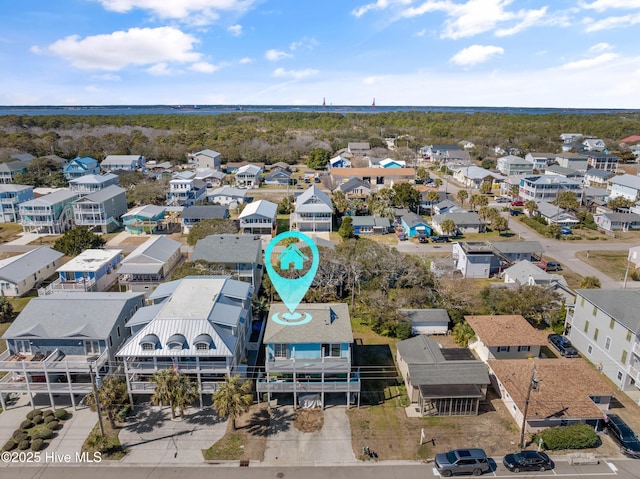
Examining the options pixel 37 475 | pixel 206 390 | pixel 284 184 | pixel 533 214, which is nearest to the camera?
pixel 37 475

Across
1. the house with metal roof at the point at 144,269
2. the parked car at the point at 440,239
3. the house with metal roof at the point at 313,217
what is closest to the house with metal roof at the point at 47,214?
the house with metal roof at the point at 144,269

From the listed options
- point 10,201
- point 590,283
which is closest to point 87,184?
point 10,201

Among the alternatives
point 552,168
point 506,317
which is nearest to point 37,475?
point 506,317

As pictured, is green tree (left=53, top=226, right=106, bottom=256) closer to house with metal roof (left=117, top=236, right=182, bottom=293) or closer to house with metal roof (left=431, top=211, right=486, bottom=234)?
house with metal roof (left=117, top=236, right=182, bottom=293)

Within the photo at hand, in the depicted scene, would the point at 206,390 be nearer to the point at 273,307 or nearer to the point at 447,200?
the point at 273,307

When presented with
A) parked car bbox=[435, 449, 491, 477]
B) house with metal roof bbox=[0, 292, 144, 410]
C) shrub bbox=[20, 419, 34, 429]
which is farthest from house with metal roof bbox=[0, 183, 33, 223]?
parked car bbox=[435, 449, 491, 477]

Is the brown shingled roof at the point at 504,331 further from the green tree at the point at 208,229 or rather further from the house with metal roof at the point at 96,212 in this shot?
the house with metal roof at the point at 96,212

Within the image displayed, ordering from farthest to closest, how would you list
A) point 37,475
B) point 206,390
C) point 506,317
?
point 506,317 < point 206,390 < point 37,475
